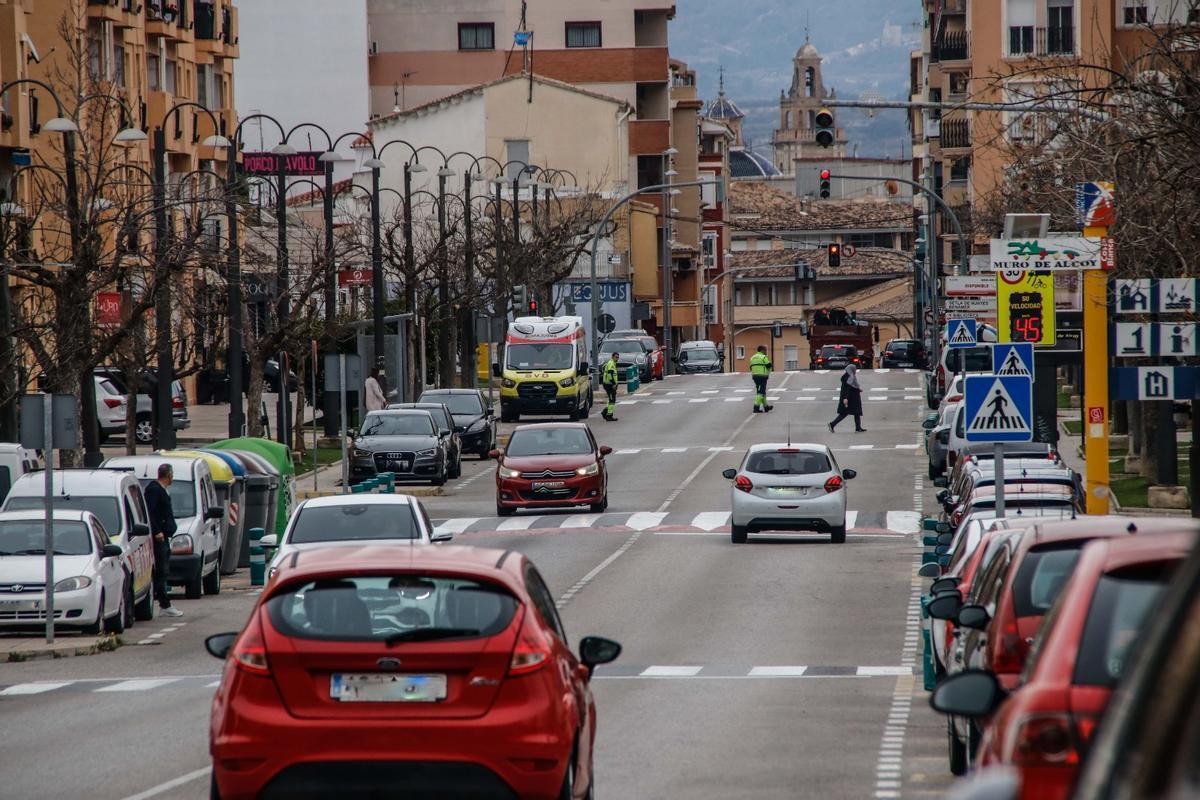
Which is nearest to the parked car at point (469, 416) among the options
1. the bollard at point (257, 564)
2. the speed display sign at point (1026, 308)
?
the bollard at point (257, 564)

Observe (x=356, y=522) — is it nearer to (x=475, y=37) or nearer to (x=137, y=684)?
(x=137, y=684)

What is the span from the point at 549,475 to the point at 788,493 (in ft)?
20.4

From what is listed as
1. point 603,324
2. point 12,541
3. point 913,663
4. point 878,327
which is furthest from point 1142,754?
point 878,327

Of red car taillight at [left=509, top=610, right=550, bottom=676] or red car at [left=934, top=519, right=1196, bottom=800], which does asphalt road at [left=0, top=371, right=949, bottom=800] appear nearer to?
red car taillight at [left=509, top=610, right=550, bottom=676]

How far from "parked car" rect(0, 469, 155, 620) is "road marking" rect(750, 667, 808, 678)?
8226 millimetres

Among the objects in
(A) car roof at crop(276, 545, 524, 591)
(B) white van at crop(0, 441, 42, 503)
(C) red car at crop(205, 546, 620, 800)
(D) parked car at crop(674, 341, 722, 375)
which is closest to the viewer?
(C) red car at crop(205, 546, 620, 800)

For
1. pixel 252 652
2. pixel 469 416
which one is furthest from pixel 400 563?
pixel 469 416

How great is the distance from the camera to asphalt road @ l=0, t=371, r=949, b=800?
13.0 meters

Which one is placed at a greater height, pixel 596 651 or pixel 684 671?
pixel 596 651

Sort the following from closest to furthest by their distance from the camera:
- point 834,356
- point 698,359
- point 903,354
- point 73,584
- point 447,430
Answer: point 73,584 → point 447,430 → point 698,359 → point 903,354 → point 834,356

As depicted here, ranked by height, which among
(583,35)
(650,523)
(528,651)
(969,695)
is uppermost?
(583,35)

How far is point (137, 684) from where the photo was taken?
18.6 meters

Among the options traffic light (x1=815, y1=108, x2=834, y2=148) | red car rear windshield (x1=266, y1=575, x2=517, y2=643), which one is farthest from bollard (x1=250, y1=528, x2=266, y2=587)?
red car rear windshield (x1=266, y1=575, x2=517, y2=643)

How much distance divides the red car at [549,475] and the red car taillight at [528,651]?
27687 mm
